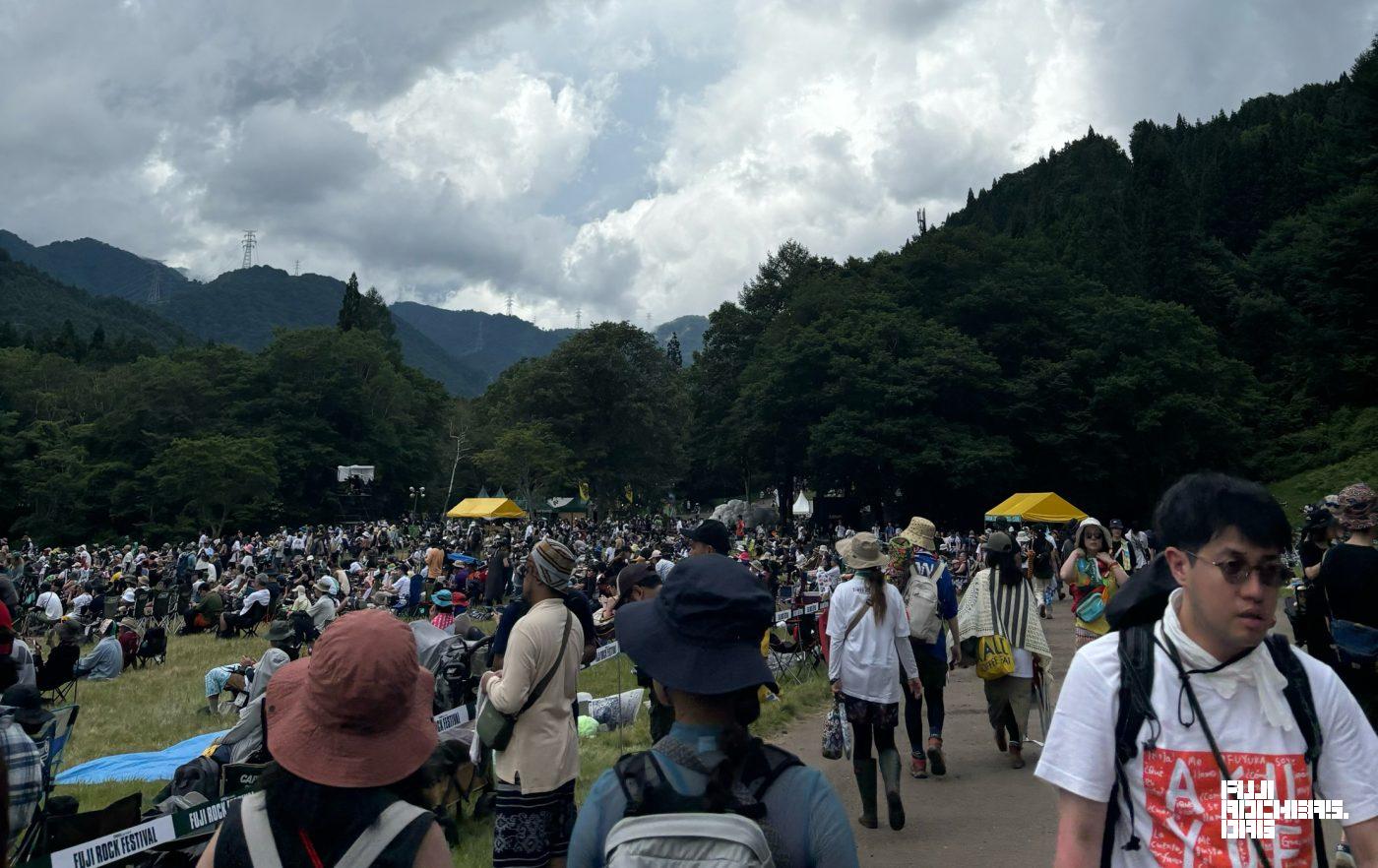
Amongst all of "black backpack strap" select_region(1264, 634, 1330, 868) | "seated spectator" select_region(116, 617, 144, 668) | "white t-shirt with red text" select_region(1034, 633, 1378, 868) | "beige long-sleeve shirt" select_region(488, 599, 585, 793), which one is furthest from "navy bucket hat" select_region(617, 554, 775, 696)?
"seated spectator" select_region(116, 617, 144, 668)

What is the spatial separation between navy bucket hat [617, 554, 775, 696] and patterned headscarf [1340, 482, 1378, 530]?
3856 millimetres

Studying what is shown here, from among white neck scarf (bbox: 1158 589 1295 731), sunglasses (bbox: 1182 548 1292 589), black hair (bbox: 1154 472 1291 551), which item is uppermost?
black hair (bbox: 1154 472 1291 551)

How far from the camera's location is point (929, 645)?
6316 millimetres

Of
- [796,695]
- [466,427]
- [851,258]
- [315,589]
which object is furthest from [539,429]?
[796,695]

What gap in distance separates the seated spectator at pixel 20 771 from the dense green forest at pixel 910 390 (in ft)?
114

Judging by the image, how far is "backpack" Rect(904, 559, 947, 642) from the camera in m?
6.21

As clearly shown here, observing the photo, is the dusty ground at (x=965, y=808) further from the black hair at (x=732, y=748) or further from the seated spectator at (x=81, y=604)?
the seated spectator at (x=81, y=604)

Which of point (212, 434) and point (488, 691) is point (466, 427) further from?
point (488, 691)

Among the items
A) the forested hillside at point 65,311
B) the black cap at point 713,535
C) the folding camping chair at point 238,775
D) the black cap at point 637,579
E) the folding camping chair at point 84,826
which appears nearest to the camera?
the folding camping chair at point 84,826

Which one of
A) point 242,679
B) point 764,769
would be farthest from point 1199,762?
point 242,679

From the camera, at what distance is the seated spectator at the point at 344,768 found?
173cm

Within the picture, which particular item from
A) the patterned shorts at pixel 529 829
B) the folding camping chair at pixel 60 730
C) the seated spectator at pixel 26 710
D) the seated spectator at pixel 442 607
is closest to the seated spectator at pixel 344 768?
the patterned shorts at pixel 529 829

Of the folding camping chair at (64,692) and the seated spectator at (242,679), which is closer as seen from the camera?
the seated spectator at (242,679)

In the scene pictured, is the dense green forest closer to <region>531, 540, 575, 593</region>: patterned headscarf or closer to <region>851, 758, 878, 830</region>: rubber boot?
<region>851, 758, 878, 830</region>: rubber boot
